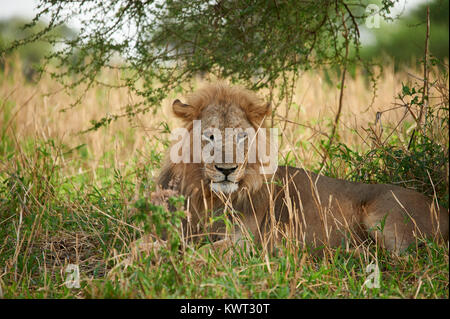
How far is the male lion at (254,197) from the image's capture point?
160 inches

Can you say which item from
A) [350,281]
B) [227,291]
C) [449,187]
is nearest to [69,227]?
[227,291]

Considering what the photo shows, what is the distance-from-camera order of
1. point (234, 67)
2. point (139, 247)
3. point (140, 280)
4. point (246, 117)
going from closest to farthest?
1. point (140, 280)
2. point (139, 247)
3. point (246, 117)
4. point (234, 67)

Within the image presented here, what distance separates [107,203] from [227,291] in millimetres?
2389

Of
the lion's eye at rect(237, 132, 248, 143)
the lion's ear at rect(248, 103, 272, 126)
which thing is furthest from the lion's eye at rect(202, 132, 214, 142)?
the lion's ear at rect(248, 103, 272, 126)

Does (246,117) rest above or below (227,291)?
above

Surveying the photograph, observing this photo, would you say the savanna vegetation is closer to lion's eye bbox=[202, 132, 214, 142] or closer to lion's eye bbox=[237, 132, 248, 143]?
lion's eye bbox=[237, 132, 248, 143]

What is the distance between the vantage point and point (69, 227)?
16.2 feet

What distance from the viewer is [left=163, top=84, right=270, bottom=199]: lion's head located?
4020 millimetres

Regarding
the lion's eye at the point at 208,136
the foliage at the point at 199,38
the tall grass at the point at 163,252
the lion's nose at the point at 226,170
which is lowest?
the tall grass at the point at 163,252

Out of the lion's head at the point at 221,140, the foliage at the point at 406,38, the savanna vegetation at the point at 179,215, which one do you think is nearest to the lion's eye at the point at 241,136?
the lion's head at the point at 221,140

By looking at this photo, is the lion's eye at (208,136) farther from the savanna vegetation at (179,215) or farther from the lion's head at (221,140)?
the savanna vegetation at (179,215)

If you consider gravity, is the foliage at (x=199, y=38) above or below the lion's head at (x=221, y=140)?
above
